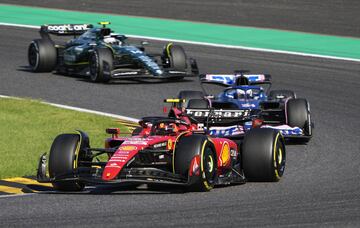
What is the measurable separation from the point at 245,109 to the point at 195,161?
13.7ft

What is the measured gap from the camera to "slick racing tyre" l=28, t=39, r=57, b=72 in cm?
2764

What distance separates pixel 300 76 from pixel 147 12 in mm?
10260

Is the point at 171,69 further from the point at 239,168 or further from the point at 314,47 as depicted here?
the point at 239,168

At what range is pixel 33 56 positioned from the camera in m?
28.0

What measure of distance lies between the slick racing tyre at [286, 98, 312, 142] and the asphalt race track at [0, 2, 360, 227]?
311 millimetres

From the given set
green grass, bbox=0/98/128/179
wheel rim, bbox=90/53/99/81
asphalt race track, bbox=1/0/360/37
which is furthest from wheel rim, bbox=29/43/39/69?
asphalt race track, bbox=1/0/360/37

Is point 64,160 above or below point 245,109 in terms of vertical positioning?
below

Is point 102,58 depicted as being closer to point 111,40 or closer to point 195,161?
point 111,40

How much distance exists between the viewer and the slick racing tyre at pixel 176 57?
86.6 ft

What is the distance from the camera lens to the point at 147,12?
36.6 meters

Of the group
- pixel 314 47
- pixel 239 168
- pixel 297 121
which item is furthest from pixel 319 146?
pixel 314 47

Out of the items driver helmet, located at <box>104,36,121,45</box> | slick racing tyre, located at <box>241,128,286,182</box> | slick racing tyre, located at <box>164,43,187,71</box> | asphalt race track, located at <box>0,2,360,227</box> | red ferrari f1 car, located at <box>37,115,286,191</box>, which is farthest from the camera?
driver helmet, located at <box>104,36,121,45</box>

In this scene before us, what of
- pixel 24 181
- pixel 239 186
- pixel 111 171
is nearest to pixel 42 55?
pixel 24 181

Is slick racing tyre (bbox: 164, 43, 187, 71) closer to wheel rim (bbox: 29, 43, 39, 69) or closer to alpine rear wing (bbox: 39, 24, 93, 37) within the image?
alpine rear wing (bbox: 39, 24, 93, 37)
